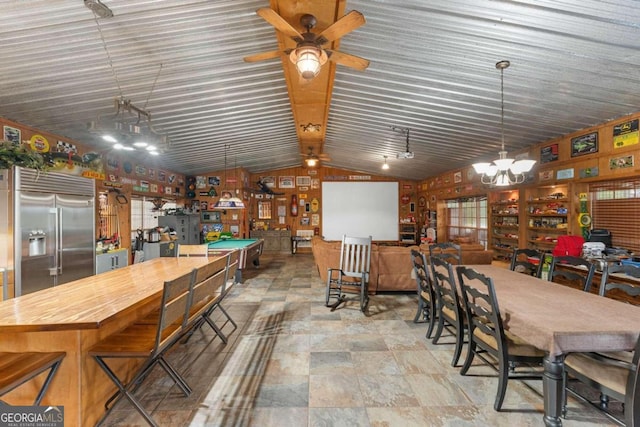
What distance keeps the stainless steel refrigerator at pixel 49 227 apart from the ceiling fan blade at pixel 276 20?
3.62 metres

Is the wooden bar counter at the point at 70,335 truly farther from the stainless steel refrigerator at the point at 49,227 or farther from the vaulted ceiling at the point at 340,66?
the stainless steel refrigerator at the point at 49,227

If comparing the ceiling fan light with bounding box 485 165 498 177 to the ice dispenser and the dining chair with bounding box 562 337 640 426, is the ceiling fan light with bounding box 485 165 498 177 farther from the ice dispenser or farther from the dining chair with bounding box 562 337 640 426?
the ice dispenser

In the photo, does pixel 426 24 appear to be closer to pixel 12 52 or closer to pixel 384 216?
pixel 12 52

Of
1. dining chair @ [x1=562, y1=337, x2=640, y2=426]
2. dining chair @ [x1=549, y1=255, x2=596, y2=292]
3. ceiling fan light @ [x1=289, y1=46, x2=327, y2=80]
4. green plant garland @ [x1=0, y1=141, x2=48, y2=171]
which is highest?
ceiling fan light @ [x1=289, y1=46, x2=327, y2=80]

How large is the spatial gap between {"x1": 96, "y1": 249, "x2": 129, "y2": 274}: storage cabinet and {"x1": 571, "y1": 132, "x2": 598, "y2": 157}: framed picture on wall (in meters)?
7.58

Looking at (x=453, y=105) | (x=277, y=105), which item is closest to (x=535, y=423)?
(x=453, y=105)

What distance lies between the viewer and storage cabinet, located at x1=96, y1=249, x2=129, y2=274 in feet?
15.8

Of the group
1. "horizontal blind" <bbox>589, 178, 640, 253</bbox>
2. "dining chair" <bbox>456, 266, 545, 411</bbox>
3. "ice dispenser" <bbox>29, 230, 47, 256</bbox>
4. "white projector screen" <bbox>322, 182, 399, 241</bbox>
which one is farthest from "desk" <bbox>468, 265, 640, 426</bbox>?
"white projector screen" <bbox>322, 182, 399, 241</bbox>

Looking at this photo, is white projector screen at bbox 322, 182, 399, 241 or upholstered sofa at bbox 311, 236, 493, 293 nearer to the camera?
upholstered sofa at bbox 311, 236, 493, 293

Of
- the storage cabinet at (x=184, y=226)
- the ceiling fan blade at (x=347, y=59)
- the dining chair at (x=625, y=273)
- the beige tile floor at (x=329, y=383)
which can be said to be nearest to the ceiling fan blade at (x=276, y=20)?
the ceiling fan blade at (x=347, y=59)

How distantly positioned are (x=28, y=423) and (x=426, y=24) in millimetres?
3852

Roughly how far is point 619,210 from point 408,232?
628 cm

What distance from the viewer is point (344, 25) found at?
195 cm

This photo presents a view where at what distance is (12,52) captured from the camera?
2379 mm
